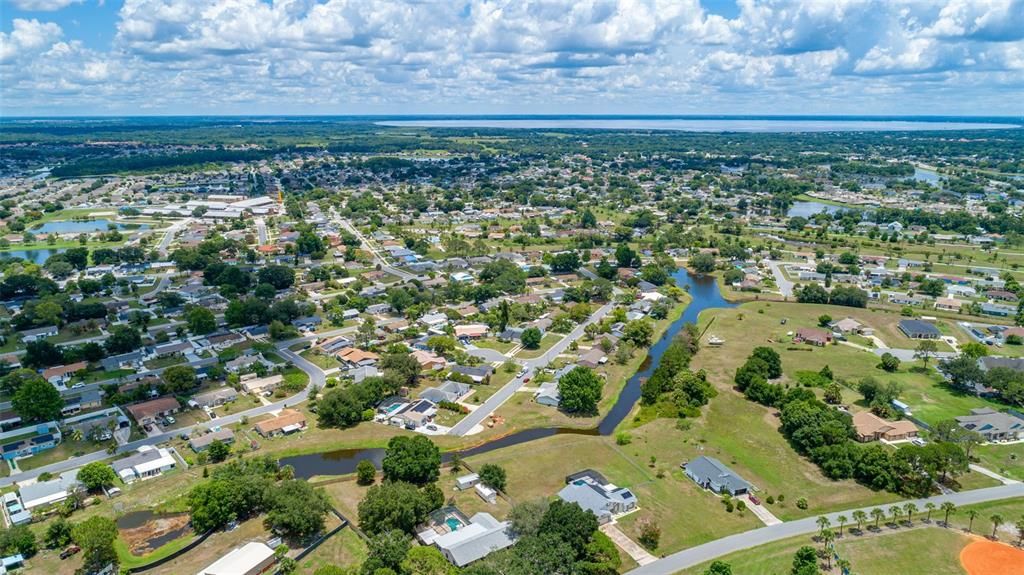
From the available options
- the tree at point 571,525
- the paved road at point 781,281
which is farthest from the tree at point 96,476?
the paved road at point 781,281

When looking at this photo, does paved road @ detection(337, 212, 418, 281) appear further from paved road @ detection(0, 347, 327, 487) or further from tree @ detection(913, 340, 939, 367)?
tree @ detection(913, 340, 939, 367)

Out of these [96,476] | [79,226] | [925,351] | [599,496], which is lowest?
[925,351]

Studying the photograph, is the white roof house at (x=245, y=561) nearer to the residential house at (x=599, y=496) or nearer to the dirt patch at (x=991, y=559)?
the residential house at (x=599, y=496)

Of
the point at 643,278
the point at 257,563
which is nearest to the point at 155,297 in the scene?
the point at 257,563

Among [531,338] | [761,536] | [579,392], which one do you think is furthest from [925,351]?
[531,338]

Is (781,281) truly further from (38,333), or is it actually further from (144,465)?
(38,333)

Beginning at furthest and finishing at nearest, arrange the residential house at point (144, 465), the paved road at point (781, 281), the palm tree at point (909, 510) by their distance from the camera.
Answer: the paved road at point (781, 281) < the residential house at point (144, 465) < the palm tree at point (909, 510)

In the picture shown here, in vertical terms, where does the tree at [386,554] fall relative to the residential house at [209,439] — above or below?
above
